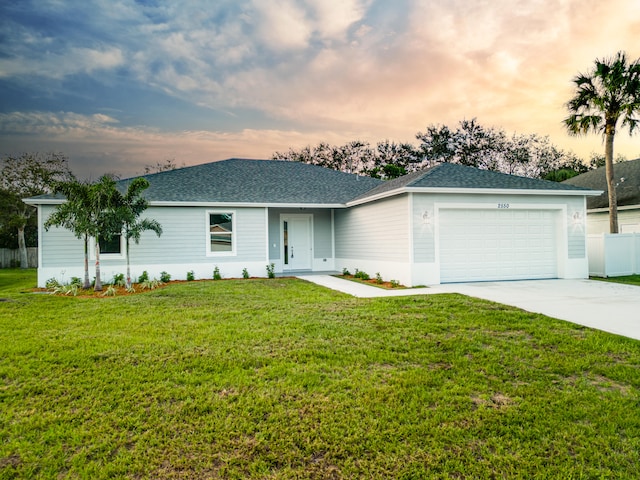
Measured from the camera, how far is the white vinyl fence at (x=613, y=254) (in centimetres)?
1324

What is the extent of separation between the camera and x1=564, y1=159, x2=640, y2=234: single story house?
1677 centimetres

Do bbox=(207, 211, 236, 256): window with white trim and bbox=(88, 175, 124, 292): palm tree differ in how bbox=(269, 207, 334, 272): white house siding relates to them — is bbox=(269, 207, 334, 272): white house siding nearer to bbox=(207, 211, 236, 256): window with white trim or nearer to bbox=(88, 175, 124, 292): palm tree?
bbox=(207, 211, 236, 256): window with white trim

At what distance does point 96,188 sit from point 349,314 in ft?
27.4

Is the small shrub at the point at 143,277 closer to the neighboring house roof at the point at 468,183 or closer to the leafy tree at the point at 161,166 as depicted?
the neighboring house roof at the point at 468,183

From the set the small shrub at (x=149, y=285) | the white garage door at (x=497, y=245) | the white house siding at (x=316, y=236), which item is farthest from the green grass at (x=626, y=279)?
the small shrub at (x=149, y=285)

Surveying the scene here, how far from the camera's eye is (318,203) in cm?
1567

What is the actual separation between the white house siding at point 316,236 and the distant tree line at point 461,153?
19130 millimetres

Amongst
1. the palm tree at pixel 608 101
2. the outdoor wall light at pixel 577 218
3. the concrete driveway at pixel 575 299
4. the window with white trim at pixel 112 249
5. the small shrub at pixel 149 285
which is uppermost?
the palm tree at pixel 608 101

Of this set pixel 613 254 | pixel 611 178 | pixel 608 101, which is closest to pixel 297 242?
pixel 613 254

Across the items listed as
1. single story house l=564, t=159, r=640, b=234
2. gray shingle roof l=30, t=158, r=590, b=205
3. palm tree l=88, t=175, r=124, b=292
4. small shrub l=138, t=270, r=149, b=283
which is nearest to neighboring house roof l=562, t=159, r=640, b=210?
single story house l=564, t=159, r=640, b=234

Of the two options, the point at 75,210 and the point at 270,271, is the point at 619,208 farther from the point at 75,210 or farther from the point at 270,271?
the point at 75,210

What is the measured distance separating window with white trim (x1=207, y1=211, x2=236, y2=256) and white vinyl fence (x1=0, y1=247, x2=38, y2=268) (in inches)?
802

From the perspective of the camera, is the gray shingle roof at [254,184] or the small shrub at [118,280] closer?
the small shrub at [118,280]

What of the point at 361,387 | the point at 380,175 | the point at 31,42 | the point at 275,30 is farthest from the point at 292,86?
the point at 380,175
